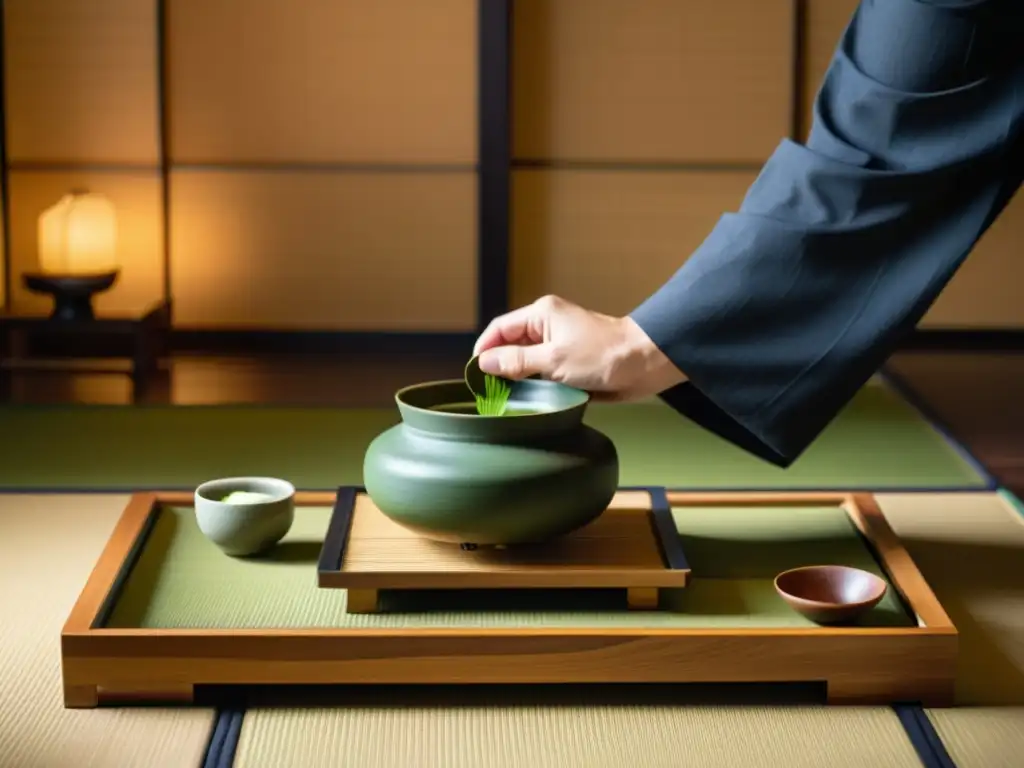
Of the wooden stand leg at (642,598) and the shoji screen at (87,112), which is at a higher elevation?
the shoji screen at (87,112)

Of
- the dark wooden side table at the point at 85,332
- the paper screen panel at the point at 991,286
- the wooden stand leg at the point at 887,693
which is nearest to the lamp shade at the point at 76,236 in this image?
the dark wooden side table at the point at 85,332

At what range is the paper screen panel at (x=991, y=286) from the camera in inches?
196

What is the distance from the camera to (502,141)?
4.79 meters

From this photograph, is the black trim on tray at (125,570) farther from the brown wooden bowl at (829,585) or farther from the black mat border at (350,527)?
the brown wooden bowl at (829,585)

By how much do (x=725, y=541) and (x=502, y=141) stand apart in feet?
9.45

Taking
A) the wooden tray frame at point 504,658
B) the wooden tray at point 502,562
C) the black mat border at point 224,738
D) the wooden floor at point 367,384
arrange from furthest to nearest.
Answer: the wooden floor at point 367,384 < the wooden tray at point 502,562 < the wooden tray frame at point 504,658 < the black mat border at point 224,738

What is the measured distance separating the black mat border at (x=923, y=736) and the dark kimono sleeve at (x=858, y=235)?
1.24ft

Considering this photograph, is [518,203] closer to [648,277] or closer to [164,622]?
[648,277]

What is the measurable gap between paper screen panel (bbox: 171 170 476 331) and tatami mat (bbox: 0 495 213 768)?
2.39 metres

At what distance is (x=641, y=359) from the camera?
1862mm

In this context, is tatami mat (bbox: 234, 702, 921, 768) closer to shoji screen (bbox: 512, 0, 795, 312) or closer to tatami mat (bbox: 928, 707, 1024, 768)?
tatami mat (bbox: 928, 707, 1024, 768)

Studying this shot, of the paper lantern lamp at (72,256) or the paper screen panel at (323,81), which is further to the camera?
the paper screen panel at (323,81)

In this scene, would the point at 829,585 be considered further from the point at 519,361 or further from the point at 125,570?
the point at 125,570

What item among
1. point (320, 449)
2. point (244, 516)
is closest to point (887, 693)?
point (244, 516)
